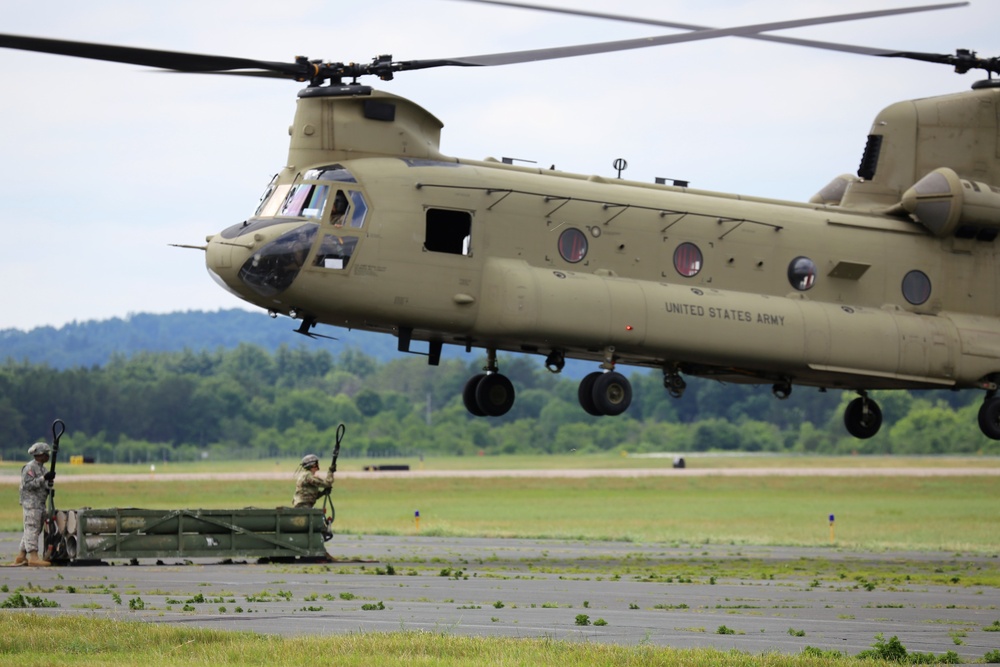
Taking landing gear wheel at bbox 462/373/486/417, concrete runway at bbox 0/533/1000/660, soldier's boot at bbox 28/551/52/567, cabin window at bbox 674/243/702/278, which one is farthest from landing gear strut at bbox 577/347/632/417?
soldier's boot at bbox 28/551/52/567

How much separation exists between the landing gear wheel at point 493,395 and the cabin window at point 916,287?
27.2ft

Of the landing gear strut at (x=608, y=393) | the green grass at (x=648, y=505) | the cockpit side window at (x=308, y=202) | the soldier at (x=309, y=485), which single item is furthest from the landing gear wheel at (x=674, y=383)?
the green grass at (x=648, y=505)

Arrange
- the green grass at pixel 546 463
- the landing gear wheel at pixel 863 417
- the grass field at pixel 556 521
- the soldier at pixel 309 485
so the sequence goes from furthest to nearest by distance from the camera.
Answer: the green grass at pixel 546 463
the landing gear wheel at pixel 863 417
the soldier at pixel 309 485
the grass field at pixel 556 521

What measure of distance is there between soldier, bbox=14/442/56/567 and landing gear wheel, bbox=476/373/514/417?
25.6 feet

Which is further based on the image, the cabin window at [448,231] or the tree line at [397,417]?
the tree line at [397,417]

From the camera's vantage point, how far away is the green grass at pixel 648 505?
42625mm

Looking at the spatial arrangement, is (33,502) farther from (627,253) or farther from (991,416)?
(991,416)

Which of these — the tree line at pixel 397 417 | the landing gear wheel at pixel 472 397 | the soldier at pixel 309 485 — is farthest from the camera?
the tree line at pixel 397 417

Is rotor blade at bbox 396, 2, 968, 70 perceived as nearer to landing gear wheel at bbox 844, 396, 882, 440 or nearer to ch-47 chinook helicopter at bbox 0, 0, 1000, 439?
ch-47 chinook helicopter at bbox 0, 0, 1000, 439

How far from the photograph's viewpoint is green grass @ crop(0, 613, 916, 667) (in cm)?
1470

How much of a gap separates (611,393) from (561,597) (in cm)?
637

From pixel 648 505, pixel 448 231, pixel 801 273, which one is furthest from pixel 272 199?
pixel 648 505

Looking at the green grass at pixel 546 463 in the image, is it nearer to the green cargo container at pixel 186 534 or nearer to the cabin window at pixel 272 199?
the green cargo container at pixel 186 534

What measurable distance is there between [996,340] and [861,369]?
10.9 ft
